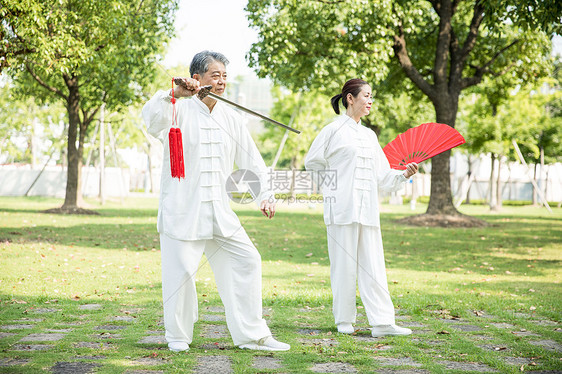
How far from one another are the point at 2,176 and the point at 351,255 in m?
31.8

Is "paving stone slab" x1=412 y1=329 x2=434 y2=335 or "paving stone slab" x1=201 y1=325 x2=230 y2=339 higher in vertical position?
"paving stone slab" x1=412 y1=329 x2=434 y2=335

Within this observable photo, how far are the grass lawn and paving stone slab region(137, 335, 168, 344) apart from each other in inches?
1.8

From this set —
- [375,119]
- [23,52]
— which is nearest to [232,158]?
[23,52]

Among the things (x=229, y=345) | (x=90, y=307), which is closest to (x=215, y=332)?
(x=229, y=345)

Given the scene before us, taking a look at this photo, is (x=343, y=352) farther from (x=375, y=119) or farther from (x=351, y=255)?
(x=375, y=119)

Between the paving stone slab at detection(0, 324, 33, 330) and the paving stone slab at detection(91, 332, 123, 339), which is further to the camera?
the paving stone slab at detection(0, 324, 33, 330)

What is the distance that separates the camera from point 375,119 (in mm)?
26094

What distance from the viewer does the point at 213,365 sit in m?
3.70

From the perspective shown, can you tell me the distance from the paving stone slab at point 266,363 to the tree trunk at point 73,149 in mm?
15592

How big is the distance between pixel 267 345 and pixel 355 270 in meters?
1.10

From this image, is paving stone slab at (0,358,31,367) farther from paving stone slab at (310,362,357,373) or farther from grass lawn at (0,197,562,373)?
paving stone slab at (310,362,357,373)

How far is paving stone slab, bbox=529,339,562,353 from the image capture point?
4.19 meters

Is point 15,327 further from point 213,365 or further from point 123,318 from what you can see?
point 213,365

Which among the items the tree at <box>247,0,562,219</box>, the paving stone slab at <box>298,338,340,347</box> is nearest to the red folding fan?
the paving stone slab at <box>298,338,340,347</box>
